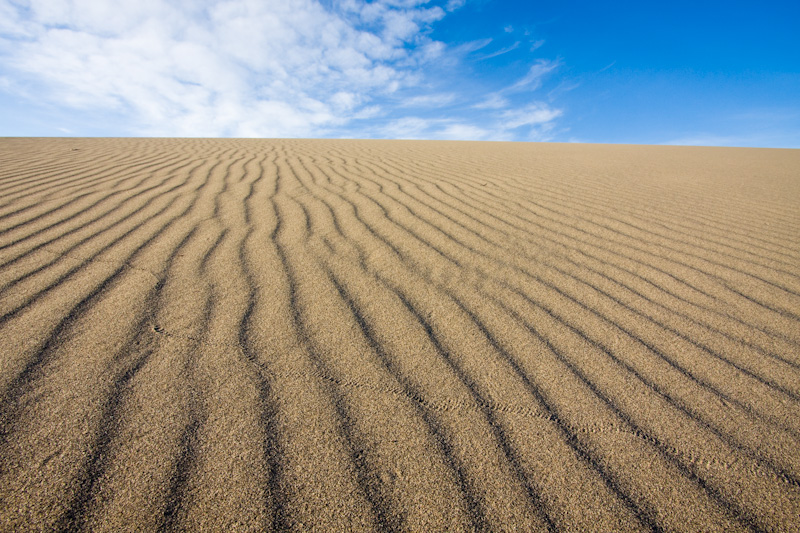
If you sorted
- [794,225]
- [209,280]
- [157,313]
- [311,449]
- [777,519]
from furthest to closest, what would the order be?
[794,225]
[209,280]
[157,313]
[311,449]
[777,519]

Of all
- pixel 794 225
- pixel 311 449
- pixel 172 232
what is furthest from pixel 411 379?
pixel 794 225

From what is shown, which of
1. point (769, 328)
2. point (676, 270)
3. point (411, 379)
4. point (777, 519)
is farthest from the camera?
point (676, 270)

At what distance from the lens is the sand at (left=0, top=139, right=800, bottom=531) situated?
89cm

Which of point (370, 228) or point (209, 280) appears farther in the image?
point (370, 228)

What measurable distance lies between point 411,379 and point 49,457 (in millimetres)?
932

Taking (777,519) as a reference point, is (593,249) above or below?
above

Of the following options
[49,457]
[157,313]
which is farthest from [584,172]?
[49,457]

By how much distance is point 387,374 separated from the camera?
1.28 meters

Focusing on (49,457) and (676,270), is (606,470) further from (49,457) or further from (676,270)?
(676,270)

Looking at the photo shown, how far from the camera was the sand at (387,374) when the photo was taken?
35.0 inches

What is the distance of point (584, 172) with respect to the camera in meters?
5.48

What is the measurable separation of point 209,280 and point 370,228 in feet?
3.57

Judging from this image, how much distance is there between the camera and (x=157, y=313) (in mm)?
1549

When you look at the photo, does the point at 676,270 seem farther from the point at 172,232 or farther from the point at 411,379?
the point at 172,232
